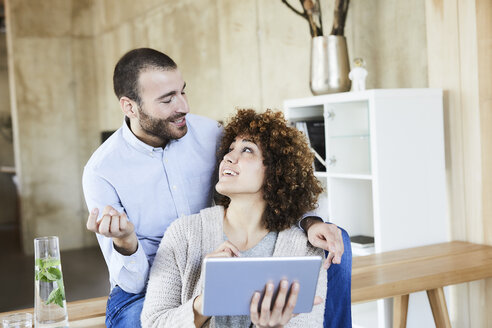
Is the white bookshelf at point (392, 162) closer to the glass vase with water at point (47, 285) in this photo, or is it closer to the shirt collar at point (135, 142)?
the shirt collar at point (135, 142)

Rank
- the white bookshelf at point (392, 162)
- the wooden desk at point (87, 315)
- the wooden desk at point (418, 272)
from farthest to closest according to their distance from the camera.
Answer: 1. the white bookshelf at point (392, 162)
2. the wooden desk at point (418, 272)
3. the wooden desk at point (87, 315)

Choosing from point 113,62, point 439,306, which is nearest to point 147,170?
point 439,306

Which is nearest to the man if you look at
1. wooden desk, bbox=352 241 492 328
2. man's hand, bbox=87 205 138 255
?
man's hand, bbox=87 205 138 255

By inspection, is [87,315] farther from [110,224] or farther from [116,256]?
[110,224]

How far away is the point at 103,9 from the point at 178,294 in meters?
7.12

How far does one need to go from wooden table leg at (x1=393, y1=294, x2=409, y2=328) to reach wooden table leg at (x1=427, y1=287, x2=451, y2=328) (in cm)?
14

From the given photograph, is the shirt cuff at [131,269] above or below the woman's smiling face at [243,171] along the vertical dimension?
below

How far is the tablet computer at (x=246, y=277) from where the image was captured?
156 cm

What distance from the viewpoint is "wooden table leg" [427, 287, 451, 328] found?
298 cm

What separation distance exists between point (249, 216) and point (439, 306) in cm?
144

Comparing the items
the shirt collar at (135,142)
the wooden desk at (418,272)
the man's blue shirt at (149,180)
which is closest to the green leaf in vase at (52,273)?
the man's blue shirt at (149,180)

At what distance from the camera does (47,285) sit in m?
1.67

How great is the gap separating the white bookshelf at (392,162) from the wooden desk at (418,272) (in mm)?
134

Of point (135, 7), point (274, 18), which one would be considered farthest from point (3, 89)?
point (274, 18)
